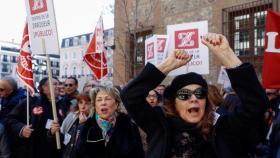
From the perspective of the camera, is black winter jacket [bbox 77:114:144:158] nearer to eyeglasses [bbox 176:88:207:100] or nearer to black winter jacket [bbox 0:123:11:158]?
eyeglasses [bbox 176:88:207:100]

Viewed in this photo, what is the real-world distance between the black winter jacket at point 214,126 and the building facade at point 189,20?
8.20 m

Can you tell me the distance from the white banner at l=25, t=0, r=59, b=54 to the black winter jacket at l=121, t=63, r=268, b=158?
2.82 meters

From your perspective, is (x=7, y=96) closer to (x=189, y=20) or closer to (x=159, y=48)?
(x=159, y=48)

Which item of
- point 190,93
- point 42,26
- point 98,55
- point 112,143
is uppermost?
point 42,26

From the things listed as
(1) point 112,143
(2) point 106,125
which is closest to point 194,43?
(2) point 106,125

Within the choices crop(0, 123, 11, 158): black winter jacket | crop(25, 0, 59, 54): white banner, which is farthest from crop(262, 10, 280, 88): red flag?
crop(0, 123, 11, 158): black winter jacket

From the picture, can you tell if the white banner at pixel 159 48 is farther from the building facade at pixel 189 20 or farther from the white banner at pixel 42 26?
the building facade at pixel 189 20

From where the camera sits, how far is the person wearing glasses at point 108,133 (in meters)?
3.96

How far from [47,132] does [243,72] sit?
3887mm

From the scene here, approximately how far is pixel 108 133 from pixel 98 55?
5576 mm

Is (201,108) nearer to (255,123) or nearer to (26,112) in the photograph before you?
(255,123)

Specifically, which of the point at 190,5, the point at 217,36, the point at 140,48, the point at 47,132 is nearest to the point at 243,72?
the point at 217,36

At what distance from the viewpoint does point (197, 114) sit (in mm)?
2723

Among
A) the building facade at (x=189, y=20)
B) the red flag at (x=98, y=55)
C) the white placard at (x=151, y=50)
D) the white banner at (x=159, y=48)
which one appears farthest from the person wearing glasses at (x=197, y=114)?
the building facade at (x=189, y=20)
